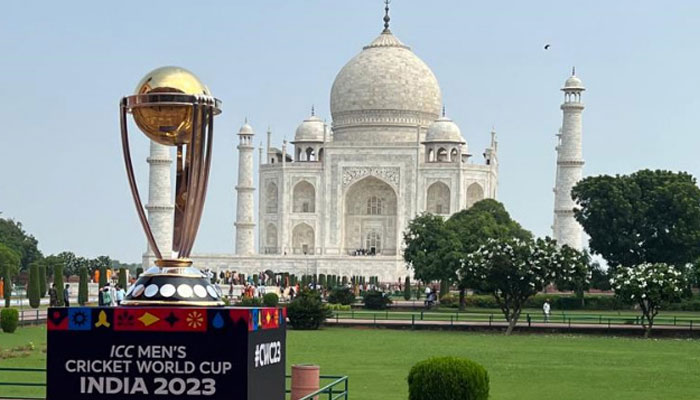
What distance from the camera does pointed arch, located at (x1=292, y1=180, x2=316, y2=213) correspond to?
198 feet

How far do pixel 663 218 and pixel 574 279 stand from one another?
31.6ft

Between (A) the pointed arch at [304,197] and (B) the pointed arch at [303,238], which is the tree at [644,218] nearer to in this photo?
(B) the pointed arch at [303,238]

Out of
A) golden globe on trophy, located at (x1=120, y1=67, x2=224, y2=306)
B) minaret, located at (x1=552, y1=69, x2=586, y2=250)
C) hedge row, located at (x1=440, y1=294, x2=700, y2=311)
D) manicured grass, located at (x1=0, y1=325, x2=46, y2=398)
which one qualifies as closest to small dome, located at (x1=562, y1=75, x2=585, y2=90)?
minaret, located at (x1=552, y1=69, x2=586, y2=250)

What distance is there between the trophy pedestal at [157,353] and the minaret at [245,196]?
2048 inches

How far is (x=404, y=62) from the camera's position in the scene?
60844mm

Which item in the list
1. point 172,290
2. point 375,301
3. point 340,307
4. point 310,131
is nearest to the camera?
point 172,290

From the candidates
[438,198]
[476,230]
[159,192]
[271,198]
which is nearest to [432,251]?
[476,230]

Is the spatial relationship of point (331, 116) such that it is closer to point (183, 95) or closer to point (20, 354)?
point (20, 354)

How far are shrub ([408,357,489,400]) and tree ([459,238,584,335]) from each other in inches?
658

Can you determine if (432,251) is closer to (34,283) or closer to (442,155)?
(34,283)

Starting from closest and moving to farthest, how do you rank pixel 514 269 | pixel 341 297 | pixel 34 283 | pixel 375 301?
pixel 514 269
pixel 34 283
pixel 375 301
pixel 341 297

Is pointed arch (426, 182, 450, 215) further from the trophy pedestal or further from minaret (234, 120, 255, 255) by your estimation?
the trophy pedestal

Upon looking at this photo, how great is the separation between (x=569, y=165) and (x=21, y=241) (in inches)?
1009

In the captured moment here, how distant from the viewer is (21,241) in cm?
6059
